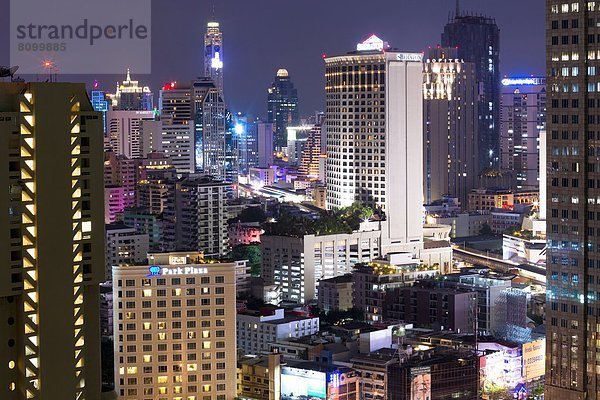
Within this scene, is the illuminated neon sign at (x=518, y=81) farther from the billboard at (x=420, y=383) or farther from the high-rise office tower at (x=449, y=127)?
the billboard at (x=420, y=383)

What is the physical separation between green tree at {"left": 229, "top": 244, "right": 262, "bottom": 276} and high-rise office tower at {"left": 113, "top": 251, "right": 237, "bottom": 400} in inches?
368

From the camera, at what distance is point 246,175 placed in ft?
123

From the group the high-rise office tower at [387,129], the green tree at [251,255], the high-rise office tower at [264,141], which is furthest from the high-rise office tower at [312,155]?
the green tree at [251,255]

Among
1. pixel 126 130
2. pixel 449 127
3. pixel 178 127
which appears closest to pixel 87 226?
pixel 449 127

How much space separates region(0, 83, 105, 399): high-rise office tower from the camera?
5.80 meters

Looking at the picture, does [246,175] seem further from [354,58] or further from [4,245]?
[4,245]

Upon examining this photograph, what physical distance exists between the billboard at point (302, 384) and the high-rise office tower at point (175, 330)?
1.50m

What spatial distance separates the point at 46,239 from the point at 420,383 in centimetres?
707

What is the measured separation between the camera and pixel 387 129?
22438mm

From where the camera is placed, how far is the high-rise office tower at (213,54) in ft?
109

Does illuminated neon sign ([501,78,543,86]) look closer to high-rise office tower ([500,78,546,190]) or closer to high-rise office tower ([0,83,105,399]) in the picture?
high-rise office tower ([500,78,546,190])

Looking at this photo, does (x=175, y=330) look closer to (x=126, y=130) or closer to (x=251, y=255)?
(x=251, y=255)

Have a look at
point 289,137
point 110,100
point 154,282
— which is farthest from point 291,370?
point 289,137

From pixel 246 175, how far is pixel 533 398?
2443 cm
